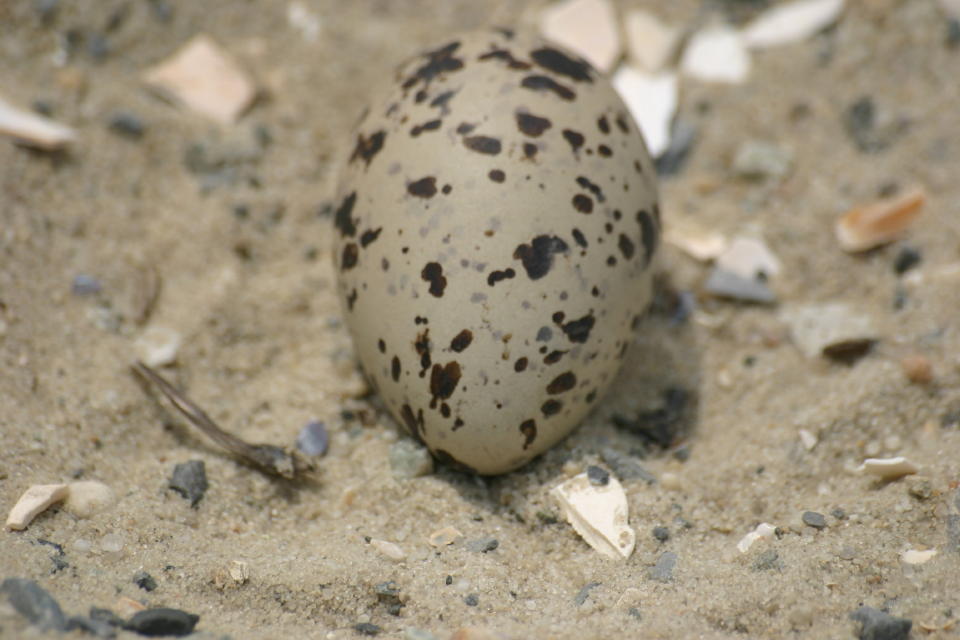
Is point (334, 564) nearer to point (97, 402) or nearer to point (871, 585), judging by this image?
point (97, 402)

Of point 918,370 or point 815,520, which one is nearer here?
point 815,520

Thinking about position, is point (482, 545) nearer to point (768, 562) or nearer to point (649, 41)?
point (768, 562)

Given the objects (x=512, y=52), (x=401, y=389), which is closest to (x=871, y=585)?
(x=401, y=389)

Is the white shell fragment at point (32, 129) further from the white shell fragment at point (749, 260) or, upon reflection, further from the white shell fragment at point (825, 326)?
the white shell fragment at point (825, 326)

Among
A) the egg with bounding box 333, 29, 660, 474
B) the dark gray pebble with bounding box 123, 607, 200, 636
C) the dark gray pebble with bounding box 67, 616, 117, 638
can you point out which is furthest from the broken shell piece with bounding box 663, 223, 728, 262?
the dark gray pebble with bounding box 67, 616, 117, 638

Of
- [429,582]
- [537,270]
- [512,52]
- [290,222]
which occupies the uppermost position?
[512,52]

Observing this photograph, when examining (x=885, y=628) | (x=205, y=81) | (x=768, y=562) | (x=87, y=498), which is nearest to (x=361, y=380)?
(x=87, y=498)
